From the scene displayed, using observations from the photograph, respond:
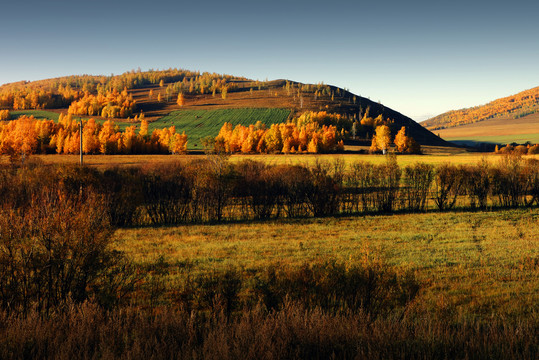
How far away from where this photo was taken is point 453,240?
23453 millimetres

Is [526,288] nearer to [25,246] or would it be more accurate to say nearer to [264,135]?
[25,246]

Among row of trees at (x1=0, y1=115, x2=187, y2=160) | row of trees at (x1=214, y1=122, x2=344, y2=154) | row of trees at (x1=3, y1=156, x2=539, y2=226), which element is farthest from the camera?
row of trees at (x1=214, y1=122, x2=344, y2=154)

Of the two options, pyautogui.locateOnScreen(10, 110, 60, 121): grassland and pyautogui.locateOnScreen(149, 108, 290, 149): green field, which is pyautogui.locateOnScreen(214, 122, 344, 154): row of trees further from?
pyautogui.locateOnScreen(10, 110, 60, 121): grassland

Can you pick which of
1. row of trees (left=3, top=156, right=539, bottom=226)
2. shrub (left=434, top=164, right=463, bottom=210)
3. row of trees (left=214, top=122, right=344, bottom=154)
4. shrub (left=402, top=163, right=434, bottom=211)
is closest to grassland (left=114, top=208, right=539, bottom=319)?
row of trees (left=3, top=156, right=539, bottom=226)

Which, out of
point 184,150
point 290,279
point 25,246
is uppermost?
point 184,150

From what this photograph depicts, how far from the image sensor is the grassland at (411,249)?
1232 cm

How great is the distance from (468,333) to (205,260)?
14.2 meters

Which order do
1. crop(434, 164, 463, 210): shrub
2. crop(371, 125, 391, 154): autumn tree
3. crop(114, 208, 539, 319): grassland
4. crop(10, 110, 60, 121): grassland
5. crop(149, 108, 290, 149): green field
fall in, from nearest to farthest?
crop(114, 208, 539, 319): grassland < crop(434, 164, 463, 210): shrub < crop(371, 125, 391, 154): autumn tree < crop(149, 108, 290, 149): green field < crop(10, 110, 60, 121): grassland

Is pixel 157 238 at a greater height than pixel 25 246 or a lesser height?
lesser

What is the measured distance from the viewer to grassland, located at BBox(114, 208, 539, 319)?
40.4 ft

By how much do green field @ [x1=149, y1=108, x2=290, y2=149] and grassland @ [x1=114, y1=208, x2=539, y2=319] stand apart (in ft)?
448

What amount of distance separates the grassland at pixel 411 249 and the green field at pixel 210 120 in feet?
448

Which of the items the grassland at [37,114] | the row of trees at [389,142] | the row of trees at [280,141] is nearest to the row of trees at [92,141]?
the row of trees at [280,141]

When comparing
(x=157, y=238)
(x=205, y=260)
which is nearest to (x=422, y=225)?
(x=205, y=260)
